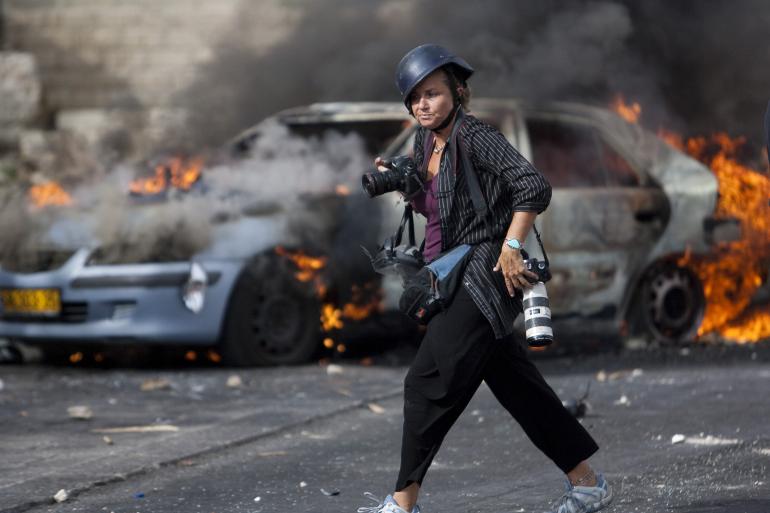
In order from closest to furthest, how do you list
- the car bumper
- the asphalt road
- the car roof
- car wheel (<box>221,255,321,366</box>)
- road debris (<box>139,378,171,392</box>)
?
the asphalt road
road debris (<box>139,378,171,392</box>)
the car bumper
car wheel (<box>221,255,321,366</box>)
the car roof

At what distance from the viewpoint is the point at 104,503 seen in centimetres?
582

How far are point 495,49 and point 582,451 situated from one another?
20.2 ft

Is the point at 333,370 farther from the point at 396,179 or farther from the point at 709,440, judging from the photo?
the point at 396,179

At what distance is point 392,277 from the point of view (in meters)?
9.35

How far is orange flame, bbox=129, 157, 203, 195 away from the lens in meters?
9.37

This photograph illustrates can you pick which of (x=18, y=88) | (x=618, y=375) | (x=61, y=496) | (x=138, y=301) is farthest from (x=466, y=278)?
(x=18, y=88)

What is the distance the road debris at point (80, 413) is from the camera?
7.68 metres

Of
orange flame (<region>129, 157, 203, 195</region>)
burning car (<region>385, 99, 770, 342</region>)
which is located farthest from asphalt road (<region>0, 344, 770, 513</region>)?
orange flame (<region>129, 157, 203, 195</region>)

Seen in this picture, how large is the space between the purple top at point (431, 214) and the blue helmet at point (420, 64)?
0.28 m

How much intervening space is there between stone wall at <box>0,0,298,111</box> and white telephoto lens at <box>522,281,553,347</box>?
1107 centimetres

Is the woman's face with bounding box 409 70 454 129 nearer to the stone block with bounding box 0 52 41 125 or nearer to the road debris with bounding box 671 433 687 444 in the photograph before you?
the road debris with bounding box 671 433 687 444

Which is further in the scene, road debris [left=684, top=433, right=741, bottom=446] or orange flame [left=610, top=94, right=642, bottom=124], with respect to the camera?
orange flame [left=610, top=94, right=642, bottom=124]

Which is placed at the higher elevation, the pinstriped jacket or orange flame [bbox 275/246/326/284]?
the pinstriped jacket

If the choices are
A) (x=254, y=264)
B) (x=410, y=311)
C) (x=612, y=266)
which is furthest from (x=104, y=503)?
(x=612, y=266)
